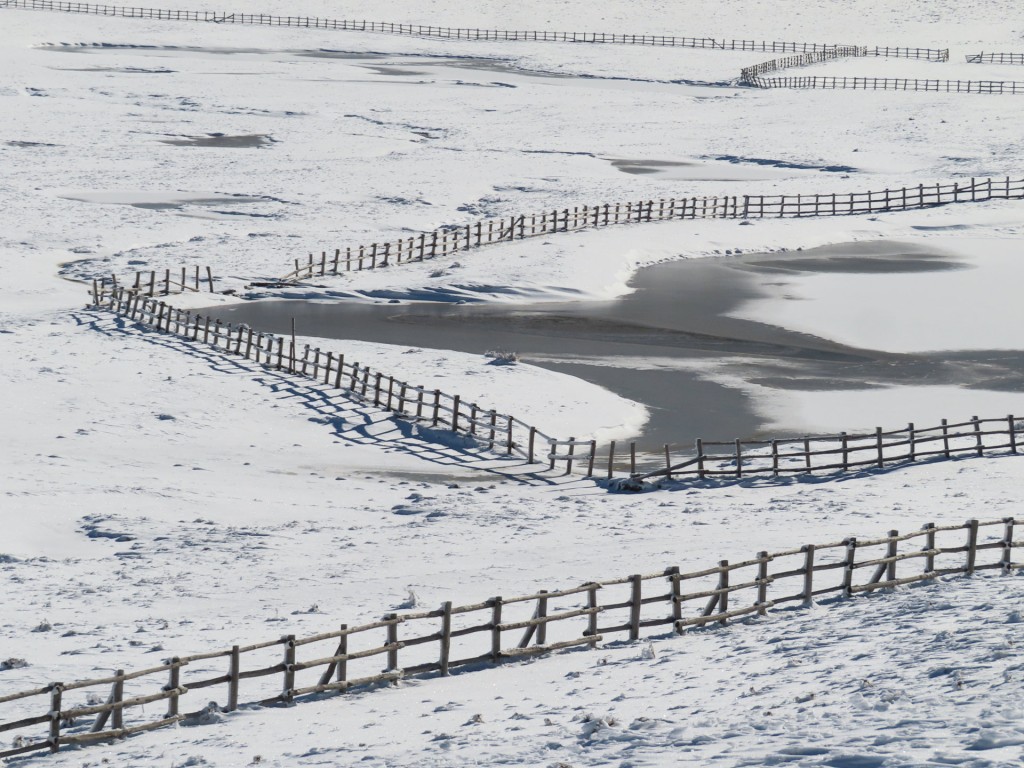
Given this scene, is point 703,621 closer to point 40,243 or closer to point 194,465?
point 194,465

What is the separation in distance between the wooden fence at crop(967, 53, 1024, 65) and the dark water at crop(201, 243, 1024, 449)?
65.0 metres

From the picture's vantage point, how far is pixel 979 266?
5266 cm

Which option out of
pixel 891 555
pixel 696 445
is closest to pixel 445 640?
pixel 891 555

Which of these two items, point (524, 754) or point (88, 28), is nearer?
point (524, 754)

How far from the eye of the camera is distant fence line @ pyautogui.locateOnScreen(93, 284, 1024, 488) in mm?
28828

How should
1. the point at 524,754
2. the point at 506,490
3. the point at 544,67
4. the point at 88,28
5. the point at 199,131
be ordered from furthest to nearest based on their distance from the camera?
1. the point at 88,28
2. the point at 544,67
3. the point at 199,131
4. the point at 506,490
5. the point at 524,754

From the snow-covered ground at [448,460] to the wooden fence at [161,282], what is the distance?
3.48 ft

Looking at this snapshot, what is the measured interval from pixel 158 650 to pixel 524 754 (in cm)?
648

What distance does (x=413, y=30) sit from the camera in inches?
5049

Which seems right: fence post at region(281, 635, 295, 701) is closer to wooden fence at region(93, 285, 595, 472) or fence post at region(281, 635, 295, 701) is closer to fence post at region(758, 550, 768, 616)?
fence post at region(758, 550, 768, 616)

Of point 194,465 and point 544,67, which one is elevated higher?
point 544,67

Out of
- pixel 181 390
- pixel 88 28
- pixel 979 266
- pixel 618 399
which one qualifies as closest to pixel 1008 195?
pixel 979 266

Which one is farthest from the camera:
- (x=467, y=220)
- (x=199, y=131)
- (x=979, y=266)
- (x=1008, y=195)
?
(x=199, y=131)

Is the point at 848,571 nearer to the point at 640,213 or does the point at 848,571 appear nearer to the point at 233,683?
the point at 233,683
